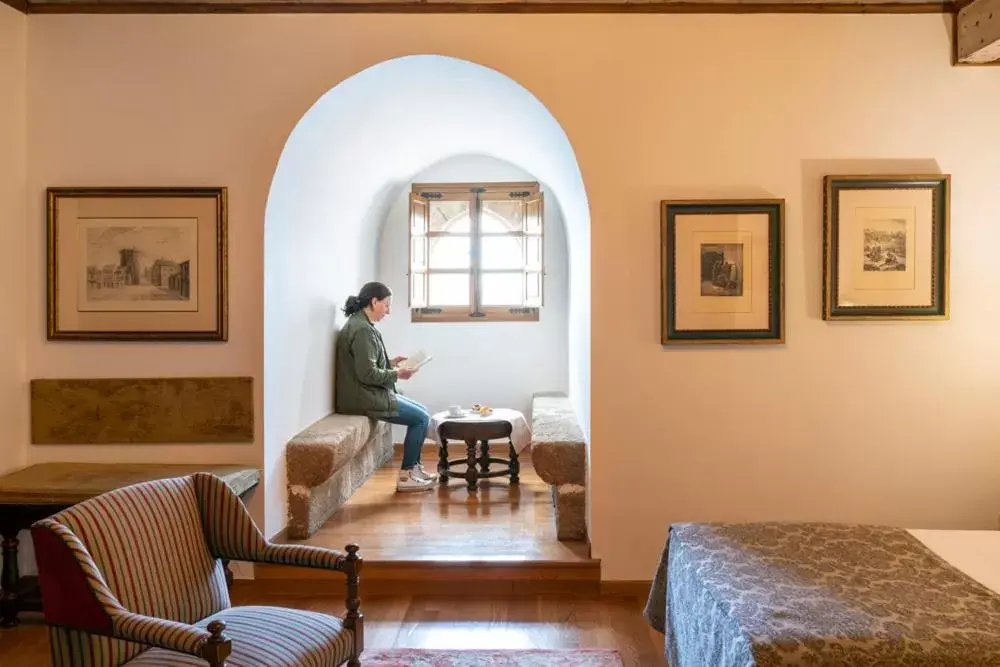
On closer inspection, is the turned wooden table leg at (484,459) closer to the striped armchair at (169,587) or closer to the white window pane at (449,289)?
the white window pane at (449,289)

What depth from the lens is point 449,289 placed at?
7.13 m

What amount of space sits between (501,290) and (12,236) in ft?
13.5

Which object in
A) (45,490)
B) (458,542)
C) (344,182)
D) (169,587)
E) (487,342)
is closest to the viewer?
(169,587)

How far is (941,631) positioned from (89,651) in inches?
96.5

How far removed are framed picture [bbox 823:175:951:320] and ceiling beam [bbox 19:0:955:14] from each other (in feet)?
2.90

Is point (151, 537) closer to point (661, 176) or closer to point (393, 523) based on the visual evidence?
point (393, 523)

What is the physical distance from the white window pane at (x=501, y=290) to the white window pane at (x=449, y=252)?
0.27 meters

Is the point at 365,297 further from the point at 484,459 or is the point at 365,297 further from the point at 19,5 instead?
the point at 19,5

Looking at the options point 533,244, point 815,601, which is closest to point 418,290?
point 533,244

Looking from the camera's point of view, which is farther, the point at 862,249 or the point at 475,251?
the point at 475,251

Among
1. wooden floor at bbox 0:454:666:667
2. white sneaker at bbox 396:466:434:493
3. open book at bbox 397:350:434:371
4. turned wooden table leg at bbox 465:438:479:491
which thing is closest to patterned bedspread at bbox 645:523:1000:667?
wooden floor at bbox 0:454:666:667

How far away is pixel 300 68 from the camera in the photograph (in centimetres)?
392

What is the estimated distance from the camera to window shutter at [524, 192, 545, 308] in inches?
273

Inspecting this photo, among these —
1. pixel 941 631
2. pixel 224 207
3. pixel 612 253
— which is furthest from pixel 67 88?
pixel 941 631
